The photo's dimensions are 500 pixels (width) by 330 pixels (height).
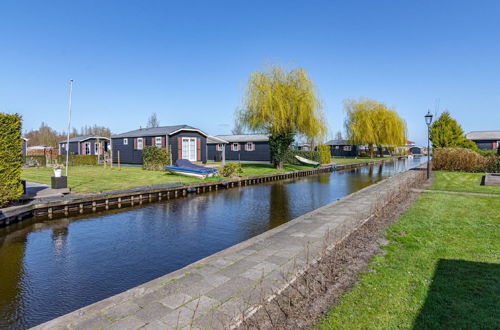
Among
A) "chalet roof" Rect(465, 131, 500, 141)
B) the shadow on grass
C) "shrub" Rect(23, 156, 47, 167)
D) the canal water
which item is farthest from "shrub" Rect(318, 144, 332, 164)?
the shadow on grass

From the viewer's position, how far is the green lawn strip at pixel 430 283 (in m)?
3.59

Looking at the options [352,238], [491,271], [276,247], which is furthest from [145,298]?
[491,271]

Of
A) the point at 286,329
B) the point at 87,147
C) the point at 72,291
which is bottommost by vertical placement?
the point at 72,291

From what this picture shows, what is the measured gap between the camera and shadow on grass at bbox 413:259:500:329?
3482 millimetres

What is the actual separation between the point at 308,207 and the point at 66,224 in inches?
368

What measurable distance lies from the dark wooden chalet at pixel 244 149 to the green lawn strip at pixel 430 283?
100 ft

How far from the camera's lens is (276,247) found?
6.46m

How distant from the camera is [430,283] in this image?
449cm

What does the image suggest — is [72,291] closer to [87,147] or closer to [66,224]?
[66,224]

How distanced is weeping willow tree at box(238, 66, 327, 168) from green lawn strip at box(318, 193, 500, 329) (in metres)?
20.1

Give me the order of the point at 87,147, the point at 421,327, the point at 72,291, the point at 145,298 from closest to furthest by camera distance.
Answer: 1. the point at 421,327
2. the point at 145,298
3. the point at 72,291
4. the point at 87,147

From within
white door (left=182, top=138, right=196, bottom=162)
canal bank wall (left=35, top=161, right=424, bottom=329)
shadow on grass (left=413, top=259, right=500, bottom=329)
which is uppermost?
white door (left=182, top=138, right=196, bottom=162)

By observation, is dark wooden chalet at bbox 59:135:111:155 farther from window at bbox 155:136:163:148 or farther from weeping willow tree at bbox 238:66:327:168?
weeping willow tree at bbox 238:66:327:168

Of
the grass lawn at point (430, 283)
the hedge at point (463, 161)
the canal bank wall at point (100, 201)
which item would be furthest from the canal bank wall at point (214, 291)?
the hedge at point (463, 161)
